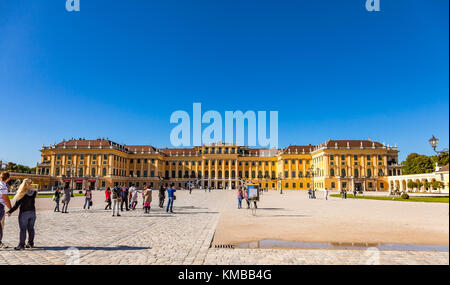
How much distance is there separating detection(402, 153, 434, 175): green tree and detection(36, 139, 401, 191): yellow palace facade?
286 centimetres

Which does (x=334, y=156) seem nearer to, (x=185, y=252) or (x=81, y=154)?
(x=81, y=154)

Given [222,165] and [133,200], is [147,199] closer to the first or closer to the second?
[133,200]

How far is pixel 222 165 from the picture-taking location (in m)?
93.8

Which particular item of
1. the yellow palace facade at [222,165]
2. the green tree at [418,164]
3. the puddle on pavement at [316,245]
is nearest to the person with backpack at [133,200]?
the puddle on pavement at [316,245]

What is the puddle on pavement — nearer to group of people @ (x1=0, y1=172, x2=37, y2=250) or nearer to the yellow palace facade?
group of people @ (x1=0, y1=172, x2=37, y2=250)

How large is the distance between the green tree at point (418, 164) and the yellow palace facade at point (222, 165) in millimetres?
2858

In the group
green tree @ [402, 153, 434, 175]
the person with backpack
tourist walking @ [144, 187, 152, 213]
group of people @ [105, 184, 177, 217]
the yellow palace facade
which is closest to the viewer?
group of people @ [105, 184, 177, 217]

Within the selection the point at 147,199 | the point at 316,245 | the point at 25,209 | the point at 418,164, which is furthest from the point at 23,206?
A: the point at 418,164

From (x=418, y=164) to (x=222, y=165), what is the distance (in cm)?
5299

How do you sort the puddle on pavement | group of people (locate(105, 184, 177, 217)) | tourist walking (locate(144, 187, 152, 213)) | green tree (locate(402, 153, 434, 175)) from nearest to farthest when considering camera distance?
the puddle on pavement
group of people (locate(105, 184, 177, 217))
tourist walking (locate(144, 187, 152, 213))
green tree (locate(402, 153, 434, 175))

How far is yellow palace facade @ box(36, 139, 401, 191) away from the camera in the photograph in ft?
240

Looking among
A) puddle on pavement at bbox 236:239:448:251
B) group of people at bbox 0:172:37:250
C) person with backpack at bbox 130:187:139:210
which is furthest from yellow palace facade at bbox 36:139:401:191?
puddle on pavement at bbox 236:239:448:251
